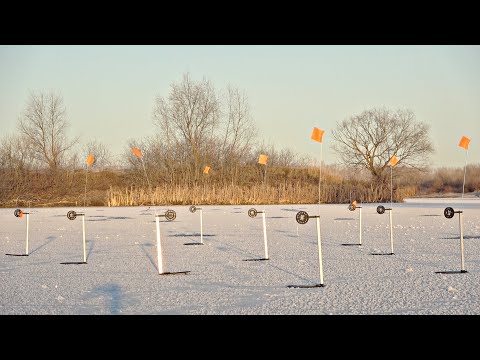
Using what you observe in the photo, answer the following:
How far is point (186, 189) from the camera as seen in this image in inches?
1302

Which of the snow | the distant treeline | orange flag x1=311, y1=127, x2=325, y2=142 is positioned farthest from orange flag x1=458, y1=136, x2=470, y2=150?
the distant treeline

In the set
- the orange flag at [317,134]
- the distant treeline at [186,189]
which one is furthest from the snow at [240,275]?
the distant treeline at [186,189]

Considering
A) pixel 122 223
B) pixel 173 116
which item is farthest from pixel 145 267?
pixel 173 116

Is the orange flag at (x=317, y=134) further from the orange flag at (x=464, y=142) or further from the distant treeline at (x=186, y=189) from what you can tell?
the distant treeline at (x=186, y=189)

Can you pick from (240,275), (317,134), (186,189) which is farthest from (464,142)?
(186,189)

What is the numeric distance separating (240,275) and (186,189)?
24.8 meters

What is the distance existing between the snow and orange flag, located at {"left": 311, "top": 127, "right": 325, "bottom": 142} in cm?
195

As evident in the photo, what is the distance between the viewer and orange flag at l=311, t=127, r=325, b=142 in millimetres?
8891

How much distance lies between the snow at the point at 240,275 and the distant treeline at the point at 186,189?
51.8 feet

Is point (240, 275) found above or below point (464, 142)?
below

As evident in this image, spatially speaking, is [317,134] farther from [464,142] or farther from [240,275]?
[464,142]

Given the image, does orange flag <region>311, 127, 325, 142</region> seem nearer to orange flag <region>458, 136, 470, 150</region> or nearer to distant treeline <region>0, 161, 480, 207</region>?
orange flag <region>458, 136, 470, 150</region>

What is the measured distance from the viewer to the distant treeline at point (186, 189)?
3259 cm

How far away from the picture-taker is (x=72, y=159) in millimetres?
42312
